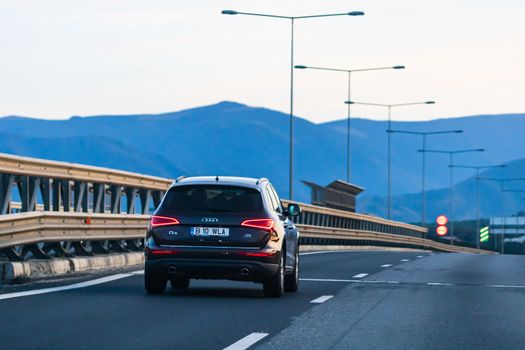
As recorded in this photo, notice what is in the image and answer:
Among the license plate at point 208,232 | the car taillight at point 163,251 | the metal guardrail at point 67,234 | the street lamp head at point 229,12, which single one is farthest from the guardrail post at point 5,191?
the street lamp head at point 229,12

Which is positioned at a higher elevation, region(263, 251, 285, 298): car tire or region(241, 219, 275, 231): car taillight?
region(241, 219, 275, 231): car taillight

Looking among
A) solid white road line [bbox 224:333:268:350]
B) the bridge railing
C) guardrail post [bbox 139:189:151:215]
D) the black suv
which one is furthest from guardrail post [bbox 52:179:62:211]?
solid white road line [bbox 224:333:268:350]

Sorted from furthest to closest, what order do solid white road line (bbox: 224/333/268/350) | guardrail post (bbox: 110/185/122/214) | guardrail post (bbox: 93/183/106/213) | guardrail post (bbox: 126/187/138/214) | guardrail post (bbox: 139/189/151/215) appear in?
1. guardrail post (bbox: 139/189/151/215)
2. guardrail post (bbox: 126/187/138/214)
3. guardrail post (bbox: 110/185/122/214)
4. guardrail post (bbox: 93/183/106/213)
5. solid white road line (bbox: 224/333/268/350)

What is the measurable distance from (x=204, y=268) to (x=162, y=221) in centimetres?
75

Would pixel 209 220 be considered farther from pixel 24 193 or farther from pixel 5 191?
pixel 24 193

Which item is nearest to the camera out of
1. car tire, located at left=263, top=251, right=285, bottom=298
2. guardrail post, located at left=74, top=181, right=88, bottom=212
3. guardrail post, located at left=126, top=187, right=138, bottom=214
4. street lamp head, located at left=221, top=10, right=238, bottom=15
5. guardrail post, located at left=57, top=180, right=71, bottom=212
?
car tire, located at left=263, top=251, right=285, bottom=298

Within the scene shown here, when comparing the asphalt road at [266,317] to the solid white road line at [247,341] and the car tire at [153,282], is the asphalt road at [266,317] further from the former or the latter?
the car tire at [153,282]

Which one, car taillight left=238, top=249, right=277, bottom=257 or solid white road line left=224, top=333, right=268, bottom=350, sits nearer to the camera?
solid white road line left=224, top=333, right=268, bottom=350

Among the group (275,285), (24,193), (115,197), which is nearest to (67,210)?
(24,193)

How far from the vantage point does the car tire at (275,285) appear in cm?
1467

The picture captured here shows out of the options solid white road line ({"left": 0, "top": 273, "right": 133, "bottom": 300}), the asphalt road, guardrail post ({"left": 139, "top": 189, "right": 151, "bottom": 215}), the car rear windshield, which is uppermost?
guardrail post ({"left": 139, "top": 189, "right": 151, "bottom": 215})

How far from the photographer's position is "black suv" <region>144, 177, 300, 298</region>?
14.3m

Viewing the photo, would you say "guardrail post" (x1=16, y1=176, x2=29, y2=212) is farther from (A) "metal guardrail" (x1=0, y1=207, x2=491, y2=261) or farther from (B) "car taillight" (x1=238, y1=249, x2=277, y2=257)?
(B) "car taillight" (x1=238, y1=249, x2=277, y2=257)

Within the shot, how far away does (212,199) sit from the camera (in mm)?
14648
